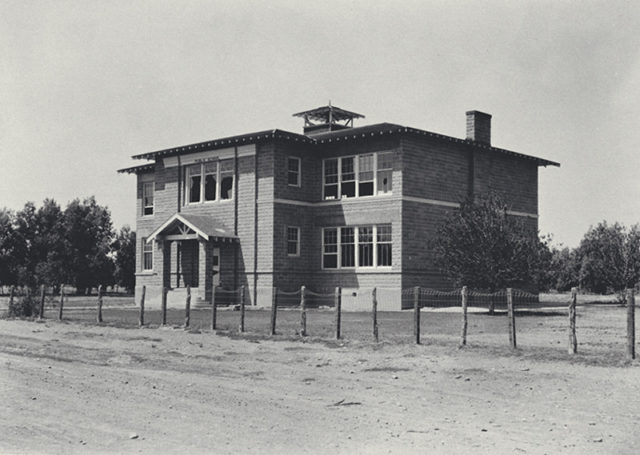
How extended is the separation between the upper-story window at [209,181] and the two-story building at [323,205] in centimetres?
6

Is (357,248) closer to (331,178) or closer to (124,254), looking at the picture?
(331,178)

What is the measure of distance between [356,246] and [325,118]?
9.73m

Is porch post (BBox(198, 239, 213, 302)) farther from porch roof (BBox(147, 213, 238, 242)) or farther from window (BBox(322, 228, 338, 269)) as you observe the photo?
window (BBox(322, 228, 338, 269))

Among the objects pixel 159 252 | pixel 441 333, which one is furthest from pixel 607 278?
pixel 441 333

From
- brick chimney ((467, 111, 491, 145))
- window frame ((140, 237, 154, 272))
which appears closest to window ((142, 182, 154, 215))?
window frame ((140, 237, 154, 272))

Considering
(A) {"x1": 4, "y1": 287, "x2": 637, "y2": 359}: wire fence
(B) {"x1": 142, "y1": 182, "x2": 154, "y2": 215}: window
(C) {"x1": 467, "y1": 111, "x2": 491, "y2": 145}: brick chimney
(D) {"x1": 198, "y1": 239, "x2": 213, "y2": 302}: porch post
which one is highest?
(C) {"x1": 467, "y1": 111, "x2": 491, "y2": 145}: brick chimney

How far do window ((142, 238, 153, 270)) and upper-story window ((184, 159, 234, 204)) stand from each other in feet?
18.9

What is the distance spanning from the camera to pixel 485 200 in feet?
107

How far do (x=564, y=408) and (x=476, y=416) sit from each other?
52.6 inches

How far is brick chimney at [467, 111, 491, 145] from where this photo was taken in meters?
38.9

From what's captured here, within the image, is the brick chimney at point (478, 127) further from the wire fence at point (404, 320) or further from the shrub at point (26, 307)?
the shrub at point (26, 307)

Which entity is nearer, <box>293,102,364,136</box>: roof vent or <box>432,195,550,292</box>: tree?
<box>432,195,550,292</box>: tree

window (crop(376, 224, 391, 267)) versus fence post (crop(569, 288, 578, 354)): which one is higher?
window (crop(376, 224, 391, 267))

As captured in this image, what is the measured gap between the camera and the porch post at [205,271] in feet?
123
